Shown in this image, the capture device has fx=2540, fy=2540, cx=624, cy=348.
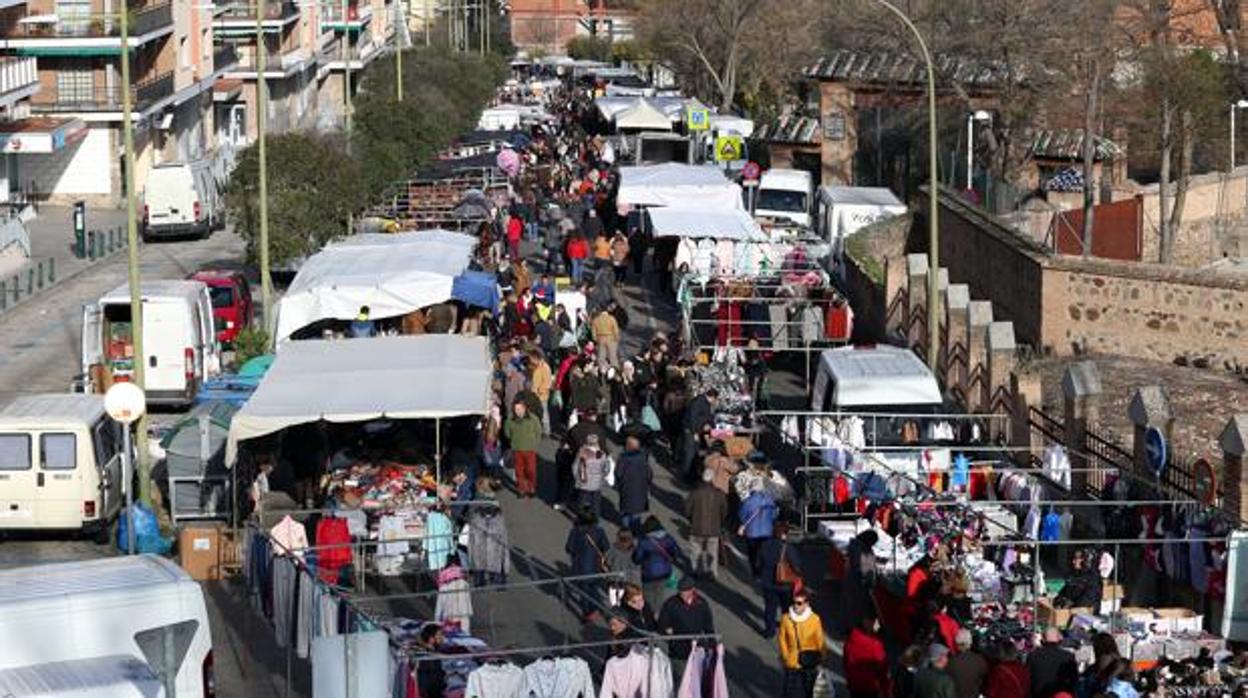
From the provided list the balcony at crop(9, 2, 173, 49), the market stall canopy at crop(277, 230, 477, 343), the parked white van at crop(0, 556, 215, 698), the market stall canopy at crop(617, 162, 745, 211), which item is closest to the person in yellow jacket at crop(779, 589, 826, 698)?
the parked white van at crop(0, 556, 215, 698)

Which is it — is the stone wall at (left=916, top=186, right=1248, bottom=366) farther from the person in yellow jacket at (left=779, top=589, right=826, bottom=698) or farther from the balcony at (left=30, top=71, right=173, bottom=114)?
the balcony at (left=30, top=71, right=173, bottom=114)

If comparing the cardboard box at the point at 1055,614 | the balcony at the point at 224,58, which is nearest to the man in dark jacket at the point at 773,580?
the cardboard box at the point at 1055,614

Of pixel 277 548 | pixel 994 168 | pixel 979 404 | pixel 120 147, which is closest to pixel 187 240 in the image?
pixel 120 147

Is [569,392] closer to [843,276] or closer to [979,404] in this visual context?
[979,404]

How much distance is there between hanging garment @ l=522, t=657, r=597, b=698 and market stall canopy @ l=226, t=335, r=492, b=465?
25.4ft

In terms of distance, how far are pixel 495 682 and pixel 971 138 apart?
38.9 m

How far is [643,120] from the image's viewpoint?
71250 mm

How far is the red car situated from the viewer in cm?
3722

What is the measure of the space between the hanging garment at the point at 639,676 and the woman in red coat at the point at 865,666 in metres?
1.69

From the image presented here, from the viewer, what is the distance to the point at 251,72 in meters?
89.4

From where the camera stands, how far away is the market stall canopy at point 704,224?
1652 inches

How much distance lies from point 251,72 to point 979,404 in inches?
2436

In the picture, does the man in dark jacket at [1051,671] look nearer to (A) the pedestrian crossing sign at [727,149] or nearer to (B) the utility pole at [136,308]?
(B) the utility pole at [136,308]

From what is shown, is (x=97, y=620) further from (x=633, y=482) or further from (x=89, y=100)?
(x=89, y=100)
